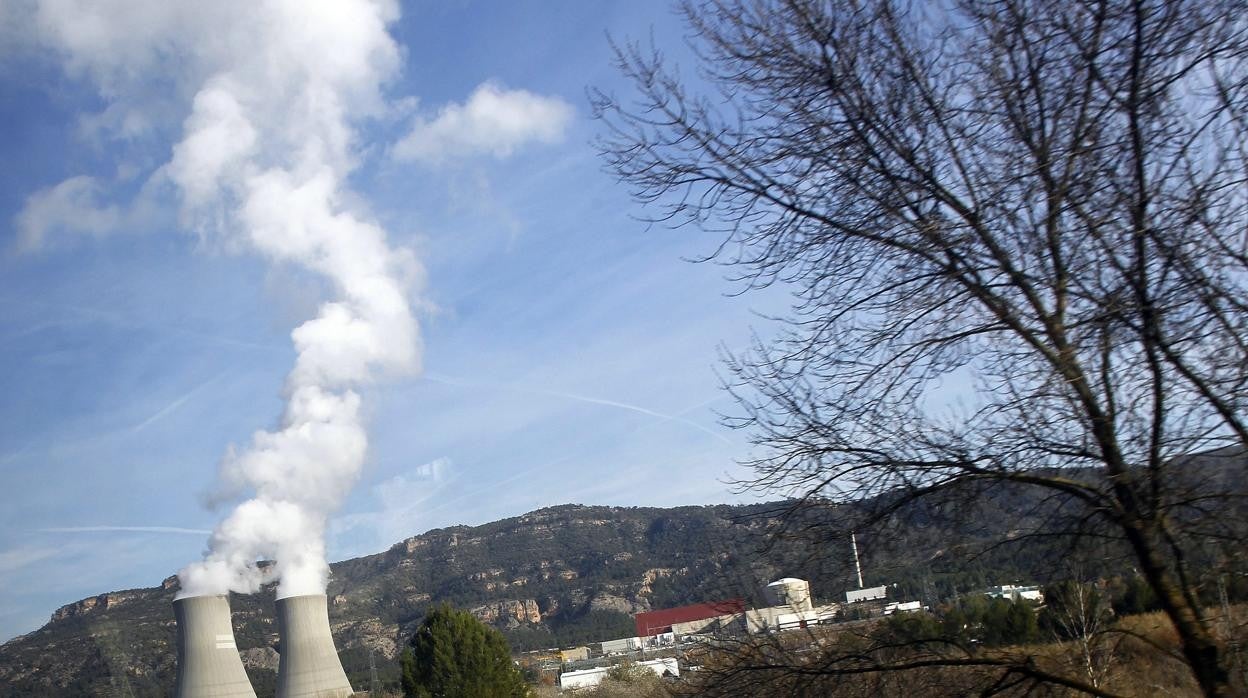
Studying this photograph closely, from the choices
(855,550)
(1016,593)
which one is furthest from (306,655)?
(855,550)

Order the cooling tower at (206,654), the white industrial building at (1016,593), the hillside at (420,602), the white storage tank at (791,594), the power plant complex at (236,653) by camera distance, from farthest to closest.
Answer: the hillside at (420,602) → the power plant complex at (236,653) → the cooling tower at (206,654) → the white industrial building at (1016,593) → the white storage tank at (791,594)

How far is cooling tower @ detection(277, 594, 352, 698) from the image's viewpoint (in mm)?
35094

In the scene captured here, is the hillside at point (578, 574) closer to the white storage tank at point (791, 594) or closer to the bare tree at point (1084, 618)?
the white storage tank at point (791, 594)

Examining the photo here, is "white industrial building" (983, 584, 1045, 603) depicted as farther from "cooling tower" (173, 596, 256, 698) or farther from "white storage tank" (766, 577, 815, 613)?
"cooling tower" (173, 596, 256, 698)

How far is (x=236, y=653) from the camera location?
35.6 meters

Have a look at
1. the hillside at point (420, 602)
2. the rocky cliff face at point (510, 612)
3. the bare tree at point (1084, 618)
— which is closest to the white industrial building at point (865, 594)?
the bare tree at point (1084, 618)

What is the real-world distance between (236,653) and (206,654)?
156 centimetres

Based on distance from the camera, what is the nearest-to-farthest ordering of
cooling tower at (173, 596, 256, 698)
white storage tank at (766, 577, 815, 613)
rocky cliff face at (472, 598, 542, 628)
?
white storage tank at (766, 577, 815, 613) < cooling tower at (173, 596, 256, 698) < rocky cliff face at (472, 598, 542, 628)

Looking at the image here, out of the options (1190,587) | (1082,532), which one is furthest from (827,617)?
(1190,587)

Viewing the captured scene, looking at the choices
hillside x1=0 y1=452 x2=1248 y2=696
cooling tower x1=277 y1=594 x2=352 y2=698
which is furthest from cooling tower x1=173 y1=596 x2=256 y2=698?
hillside x1=0 y1=452 x2=1248 y2=696

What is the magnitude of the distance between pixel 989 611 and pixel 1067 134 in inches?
98.5

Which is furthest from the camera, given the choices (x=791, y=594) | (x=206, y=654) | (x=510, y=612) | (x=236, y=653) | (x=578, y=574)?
(x=578, y=574)

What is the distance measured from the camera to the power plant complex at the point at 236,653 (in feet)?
111

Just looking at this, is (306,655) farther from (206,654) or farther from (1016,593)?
(1016,593)
